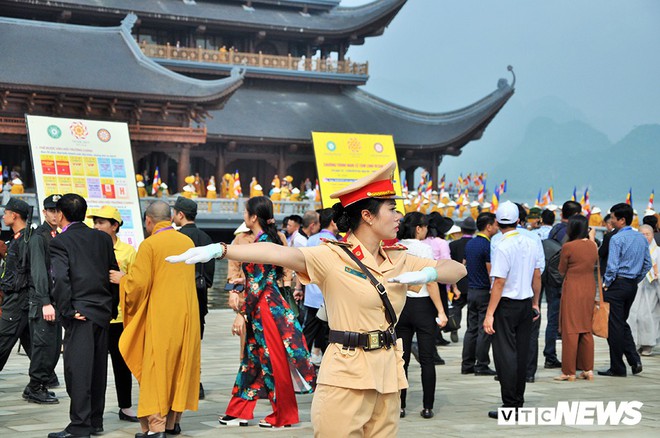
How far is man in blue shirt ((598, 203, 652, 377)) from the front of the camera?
1024 centimetres

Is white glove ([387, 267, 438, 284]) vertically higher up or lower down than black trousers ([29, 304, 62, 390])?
higher up

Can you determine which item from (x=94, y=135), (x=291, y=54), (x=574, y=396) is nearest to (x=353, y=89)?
(x=291, y=54)

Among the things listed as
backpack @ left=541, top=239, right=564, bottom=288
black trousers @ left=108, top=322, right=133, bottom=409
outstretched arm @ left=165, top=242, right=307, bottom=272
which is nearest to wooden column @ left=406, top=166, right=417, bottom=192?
backpack @ left=541, top=239, right=564, bottom=288

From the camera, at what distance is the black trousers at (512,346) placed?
7844 millimetres

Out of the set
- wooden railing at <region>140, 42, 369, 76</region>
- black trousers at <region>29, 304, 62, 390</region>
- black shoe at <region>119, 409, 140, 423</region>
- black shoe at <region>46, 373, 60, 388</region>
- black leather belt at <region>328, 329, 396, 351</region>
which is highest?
wooden railing at <region>140, 42, 369, 76</region>

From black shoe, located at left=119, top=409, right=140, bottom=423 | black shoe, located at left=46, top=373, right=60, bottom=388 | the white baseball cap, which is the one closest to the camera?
black shoe, located at left=119, top=409, right=140, bottom=423

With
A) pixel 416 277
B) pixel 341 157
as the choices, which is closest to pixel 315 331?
pixel 416 277

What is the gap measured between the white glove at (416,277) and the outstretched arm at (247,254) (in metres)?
0.46

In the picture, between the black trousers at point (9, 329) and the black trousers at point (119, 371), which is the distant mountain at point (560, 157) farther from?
the black trousers at point (119, 371)

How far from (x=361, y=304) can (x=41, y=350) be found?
170 inches

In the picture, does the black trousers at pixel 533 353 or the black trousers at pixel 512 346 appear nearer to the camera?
the black trousers at pixel 512 346

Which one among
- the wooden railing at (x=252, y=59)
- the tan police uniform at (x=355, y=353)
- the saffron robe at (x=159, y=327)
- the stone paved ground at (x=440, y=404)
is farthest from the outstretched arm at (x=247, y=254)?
the wooden railing at (x=252, y=59)

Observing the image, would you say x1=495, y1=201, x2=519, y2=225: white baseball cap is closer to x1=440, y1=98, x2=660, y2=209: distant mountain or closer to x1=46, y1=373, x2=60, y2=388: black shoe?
x1=46, y1=373, x2=60, y2=388: black shoe

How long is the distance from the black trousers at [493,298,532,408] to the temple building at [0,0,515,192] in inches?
997
